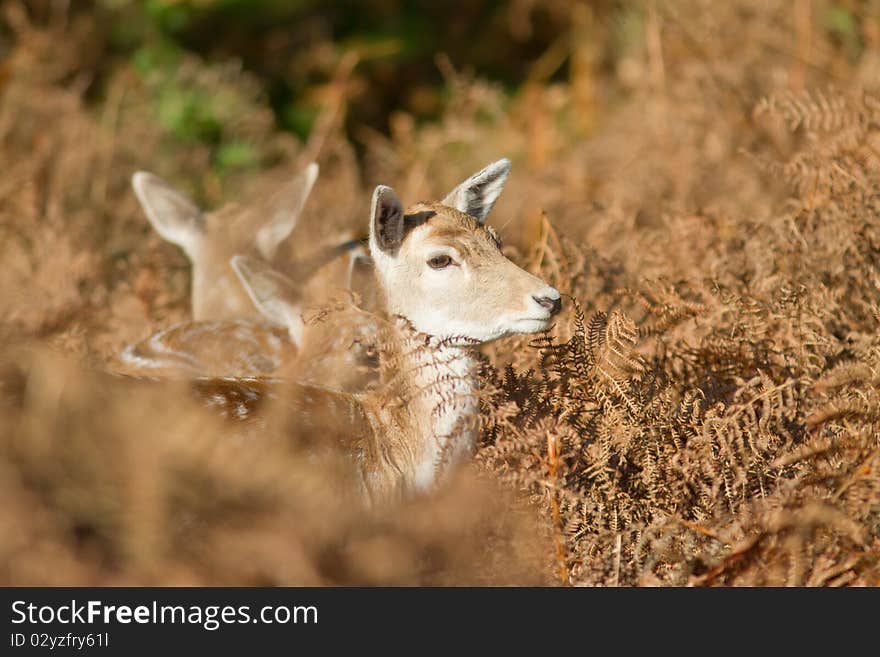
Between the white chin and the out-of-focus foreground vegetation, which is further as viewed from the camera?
the white chin

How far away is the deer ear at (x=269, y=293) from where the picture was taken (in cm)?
633

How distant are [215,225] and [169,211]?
1.07 ft

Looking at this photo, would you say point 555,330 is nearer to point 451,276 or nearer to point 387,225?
point 451,276

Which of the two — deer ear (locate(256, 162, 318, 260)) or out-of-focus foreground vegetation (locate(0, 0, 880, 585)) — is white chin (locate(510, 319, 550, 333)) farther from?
deer ear (locate(256, 162, 318, 260))

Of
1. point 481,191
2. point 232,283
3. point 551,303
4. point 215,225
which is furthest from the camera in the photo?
point 215,225

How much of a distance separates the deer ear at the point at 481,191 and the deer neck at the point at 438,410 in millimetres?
877

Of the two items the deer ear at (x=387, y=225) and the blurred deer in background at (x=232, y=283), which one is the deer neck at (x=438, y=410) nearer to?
the deer ear at (x=387, y=225)

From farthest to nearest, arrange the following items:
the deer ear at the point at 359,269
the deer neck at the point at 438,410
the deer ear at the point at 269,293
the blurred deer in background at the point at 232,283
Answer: the deer ear at the point at 359,269 < the deer ear at the point at 269,293 < the blurred deer in background at the point at 232,283 < the deer neck at the point at 438,410

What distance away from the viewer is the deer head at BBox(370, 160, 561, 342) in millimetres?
4355

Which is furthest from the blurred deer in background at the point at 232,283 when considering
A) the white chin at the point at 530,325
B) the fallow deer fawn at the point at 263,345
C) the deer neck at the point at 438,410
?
the white chin at the point at 530,325

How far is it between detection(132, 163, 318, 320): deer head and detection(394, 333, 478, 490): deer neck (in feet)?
10.4

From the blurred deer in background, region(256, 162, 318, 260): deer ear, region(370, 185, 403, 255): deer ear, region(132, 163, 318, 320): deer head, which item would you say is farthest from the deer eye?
region(256, 162, 318, 260): deer ear

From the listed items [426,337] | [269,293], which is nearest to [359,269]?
[269,293]

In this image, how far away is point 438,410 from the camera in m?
4.36
